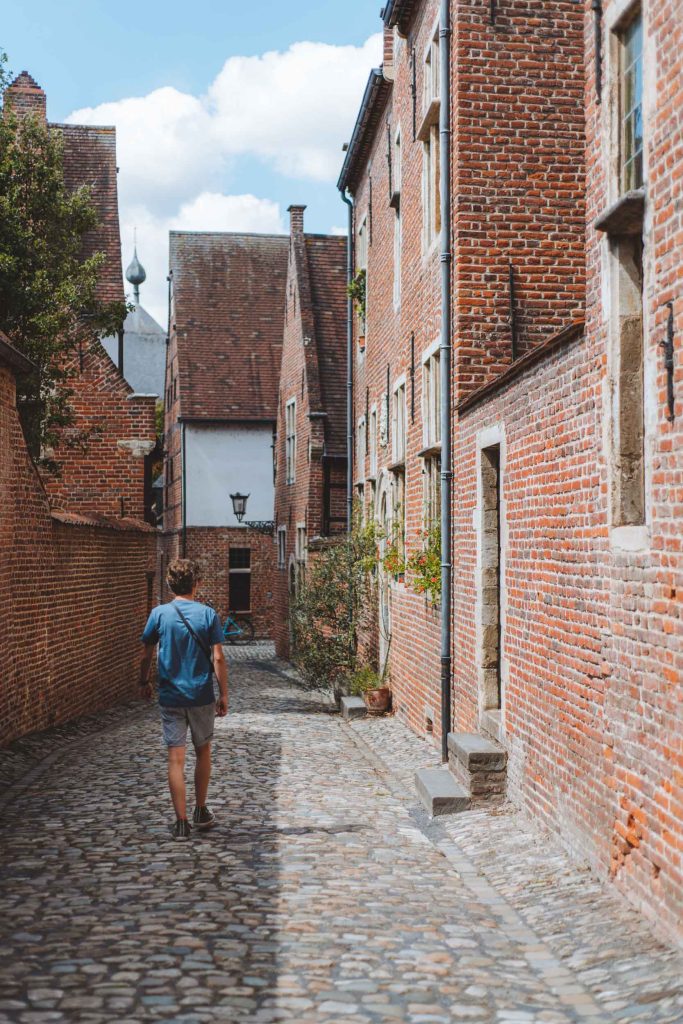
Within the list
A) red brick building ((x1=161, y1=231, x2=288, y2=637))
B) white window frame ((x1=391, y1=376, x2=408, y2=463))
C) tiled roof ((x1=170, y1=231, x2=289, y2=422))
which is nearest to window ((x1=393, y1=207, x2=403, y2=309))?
white window frame ((x1=391, y1=376, x2=408, y2=463))

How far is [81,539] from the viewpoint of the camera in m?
14.5

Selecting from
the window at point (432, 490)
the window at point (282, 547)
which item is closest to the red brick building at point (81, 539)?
the window at point (432, 490)

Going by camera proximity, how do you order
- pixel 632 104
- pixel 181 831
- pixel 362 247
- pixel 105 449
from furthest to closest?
pixel 105 449 < pixel 362 247 < pixel 181 831 < pixel 632 104

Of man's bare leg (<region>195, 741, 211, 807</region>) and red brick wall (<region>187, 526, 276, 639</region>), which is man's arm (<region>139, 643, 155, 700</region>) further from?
red brick wall (<region>187, 526, 276, 639</region>)

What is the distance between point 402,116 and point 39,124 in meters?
5.32

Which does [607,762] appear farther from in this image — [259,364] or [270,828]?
[259,364]

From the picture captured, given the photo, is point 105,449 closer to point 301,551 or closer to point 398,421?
point 398,421

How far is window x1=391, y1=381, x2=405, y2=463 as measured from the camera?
49.3 feet

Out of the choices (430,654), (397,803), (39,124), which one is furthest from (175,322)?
(397,803)

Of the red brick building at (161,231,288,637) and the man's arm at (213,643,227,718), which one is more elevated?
the red brick building at (161,231,288,637)

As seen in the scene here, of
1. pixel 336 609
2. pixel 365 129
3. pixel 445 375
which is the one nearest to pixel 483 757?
pixel 445 375

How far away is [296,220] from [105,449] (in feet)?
33.7

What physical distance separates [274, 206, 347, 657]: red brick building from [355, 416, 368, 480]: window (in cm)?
322

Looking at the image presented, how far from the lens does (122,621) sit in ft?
57.5
